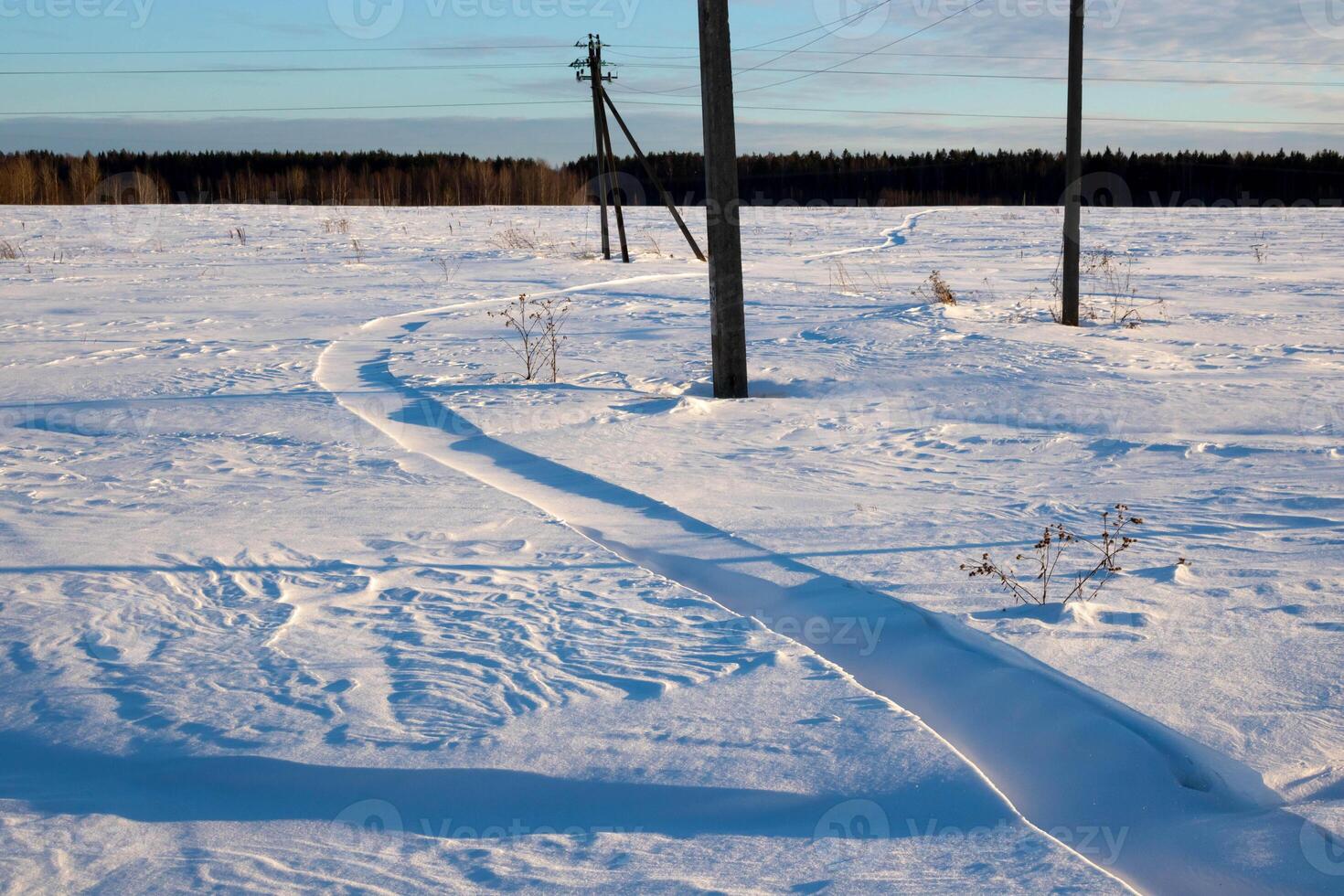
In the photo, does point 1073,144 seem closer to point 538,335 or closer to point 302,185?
point 538,335

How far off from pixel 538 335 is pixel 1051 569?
751cm

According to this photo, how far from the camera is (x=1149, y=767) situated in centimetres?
268

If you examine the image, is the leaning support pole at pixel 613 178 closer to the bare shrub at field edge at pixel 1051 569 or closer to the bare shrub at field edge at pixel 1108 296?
the bare shrub at field edge at pixel 1108 296

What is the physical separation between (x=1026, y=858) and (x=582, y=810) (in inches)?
40.9

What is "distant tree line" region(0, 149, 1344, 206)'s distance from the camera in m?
40.4

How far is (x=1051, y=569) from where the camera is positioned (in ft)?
13.1

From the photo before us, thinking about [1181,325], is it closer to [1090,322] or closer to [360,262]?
[1090,322]

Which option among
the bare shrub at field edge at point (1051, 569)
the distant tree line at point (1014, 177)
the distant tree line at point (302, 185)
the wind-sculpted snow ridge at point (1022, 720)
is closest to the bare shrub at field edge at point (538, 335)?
the wind-sculpted snow ridge at point (1022, 720)

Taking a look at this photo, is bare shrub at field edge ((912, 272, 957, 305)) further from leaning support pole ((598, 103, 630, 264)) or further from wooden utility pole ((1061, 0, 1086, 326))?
leaning support pole ((598, 103, 630, 264))

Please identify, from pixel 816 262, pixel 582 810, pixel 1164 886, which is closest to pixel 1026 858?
pixel 1164 886

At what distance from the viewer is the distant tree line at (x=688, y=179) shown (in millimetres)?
40406

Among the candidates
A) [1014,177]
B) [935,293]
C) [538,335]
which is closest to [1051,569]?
[538,335]

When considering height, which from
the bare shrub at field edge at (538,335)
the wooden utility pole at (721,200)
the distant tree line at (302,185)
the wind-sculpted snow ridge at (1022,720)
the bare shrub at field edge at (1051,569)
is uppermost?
the distant tree line at (302,185)

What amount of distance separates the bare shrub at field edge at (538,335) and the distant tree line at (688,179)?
90.8ft
